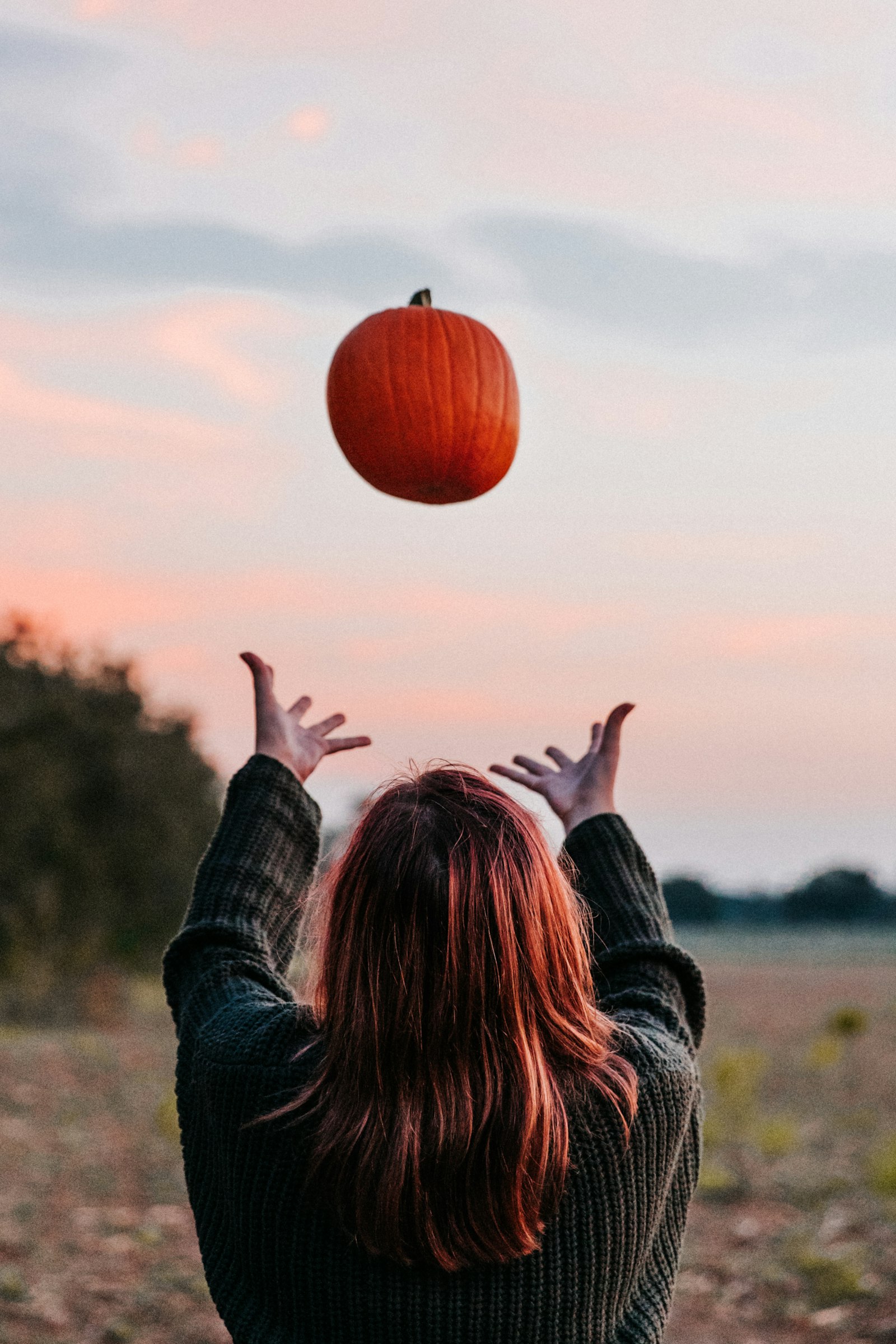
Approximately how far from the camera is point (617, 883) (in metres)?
2.19

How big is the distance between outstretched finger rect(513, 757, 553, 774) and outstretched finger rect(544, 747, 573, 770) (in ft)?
0.08

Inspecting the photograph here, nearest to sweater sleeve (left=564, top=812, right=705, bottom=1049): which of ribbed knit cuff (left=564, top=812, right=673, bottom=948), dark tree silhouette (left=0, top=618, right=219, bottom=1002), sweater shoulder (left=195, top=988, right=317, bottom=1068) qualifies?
ribbed knit cuff (left=564, top=812, right=673, bottom=948)

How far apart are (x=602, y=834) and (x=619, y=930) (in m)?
0.21

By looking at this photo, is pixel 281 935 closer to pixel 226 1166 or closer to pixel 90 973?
pixel 226 1166

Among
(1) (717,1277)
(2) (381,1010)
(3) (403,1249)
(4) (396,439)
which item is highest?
(4) (396,439)

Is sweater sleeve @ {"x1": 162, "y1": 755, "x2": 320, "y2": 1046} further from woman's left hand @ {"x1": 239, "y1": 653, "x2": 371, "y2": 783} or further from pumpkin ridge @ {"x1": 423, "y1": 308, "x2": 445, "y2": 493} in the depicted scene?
pumpkin ridge @ {"x1": 423, "y1": 308, "x2": 445, "y2": 493}

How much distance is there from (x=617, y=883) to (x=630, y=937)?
0.37 ft

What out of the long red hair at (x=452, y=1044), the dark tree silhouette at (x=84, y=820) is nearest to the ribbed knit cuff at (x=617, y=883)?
the long red hair at (x=452, y=1044)

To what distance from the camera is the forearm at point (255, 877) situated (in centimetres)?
207

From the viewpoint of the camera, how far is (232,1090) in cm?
176

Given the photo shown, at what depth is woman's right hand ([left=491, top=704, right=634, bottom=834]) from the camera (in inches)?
94.3

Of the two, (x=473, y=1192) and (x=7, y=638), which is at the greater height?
(x=7, y=638)

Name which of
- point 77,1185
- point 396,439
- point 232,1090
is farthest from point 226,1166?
point 77,1185

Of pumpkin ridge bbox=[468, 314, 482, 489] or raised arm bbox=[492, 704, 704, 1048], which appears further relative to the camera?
pumpkin ridge bbox=[468, 314, 482, 489]
